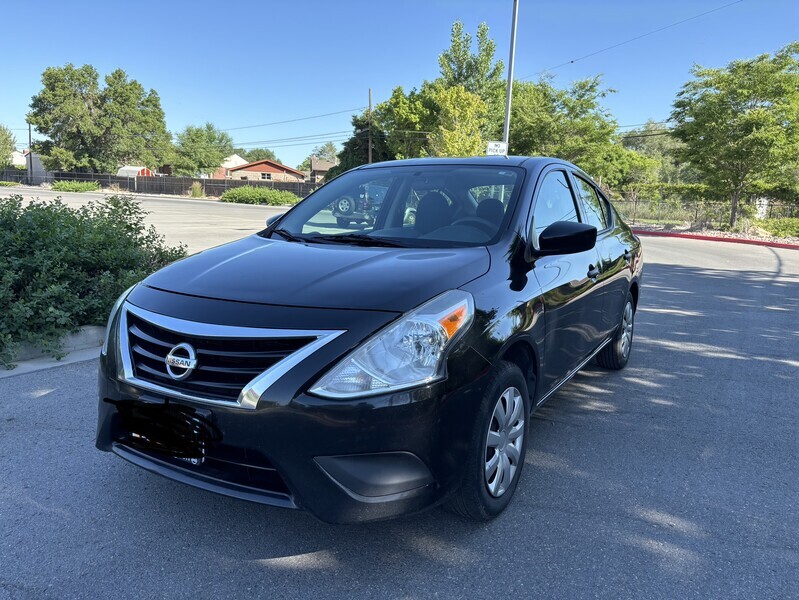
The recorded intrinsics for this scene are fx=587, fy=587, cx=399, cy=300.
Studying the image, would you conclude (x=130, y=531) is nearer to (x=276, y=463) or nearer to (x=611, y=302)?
(x=276, y=463)

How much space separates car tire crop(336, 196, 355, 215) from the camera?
375 cm

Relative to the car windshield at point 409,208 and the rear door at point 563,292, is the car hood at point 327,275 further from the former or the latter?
the rear door at point 563,292

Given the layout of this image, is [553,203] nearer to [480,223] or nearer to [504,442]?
[480,223]

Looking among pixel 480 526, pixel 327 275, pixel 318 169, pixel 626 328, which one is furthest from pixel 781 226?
pixel 318 169

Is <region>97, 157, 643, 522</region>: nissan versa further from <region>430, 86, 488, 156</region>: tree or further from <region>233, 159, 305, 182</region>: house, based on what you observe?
<region>233, 159, 305, 182</region>: house

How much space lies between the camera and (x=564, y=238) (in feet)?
9.84

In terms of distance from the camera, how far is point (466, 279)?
8.20ft

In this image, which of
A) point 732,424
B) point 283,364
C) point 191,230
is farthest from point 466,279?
point 191,230

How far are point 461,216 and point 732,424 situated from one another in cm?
246

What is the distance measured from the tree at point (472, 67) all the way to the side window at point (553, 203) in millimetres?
43880

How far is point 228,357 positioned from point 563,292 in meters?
1.91

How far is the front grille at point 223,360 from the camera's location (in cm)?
213

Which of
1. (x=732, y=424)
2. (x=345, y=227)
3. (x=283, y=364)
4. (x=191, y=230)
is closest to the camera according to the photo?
(x=283, y=364)

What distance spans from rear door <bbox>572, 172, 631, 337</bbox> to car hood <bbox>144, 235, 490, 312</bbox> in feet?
5.47
